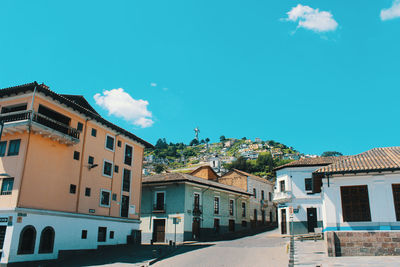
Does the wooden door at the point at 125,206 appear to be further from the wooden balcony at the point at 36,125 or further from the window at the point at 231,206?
the window at the point at 231,206

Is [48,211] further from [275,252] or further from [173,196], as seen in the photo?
[275,252]

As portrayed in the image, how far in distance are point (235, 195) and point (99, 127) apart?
22.1m

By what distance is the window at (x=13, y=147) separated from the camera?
75.4ft

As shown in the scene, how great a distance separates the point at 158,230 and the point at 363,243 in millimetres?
22624

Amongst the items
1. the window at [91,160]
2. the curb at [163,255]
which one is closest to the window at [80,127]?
the window at [91,160]

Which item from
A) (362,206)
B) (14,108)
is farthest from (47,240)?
(362,206)

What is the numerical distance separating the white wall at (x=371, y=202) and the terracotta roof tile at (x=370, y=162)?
2.14 ft

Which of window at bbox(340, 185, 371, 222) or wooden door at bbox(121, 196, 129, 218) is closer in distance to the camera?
window at bbox(340, 185, 371, 222)

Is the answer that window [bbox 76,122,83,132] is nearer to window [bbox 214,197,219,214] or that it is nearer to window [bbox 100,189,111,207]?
window [bbox 100,189,111,207]

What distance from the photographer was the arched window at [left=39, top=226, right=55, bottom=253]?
2248cm

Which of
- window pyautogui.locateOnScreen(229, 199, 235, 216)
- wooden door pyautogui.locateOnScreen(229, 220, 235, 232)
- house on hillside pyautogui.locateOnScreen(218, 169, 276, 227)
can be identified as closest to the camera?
wooden door pyautogui.locateOnScreen(229, 220, 235, 232)

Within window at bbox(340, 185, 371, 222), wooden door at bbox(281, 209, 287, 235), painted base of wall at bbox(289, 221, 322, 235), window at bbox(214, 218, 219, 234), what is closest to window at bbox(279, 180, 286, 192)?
wooden door at bbox(281, 209, 287, 235)

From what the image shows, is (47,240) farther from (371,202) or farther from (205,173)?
(205,173)

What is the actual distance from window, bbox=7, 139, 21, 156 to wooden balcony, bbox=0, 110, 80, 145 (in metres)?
0.74
